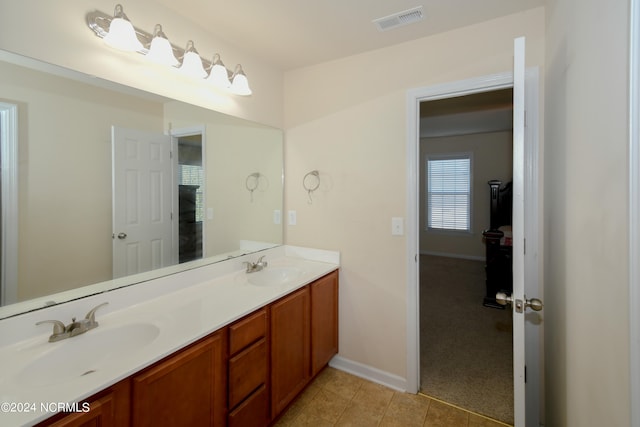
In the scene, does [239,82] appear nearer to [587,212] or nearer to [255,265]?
[255,265]

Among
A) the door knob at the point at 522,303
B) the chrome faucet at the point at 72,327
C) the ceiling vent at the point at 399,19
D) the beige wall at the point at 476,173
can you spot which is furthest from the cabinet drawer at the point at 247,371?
the beige wall at the point at 476,173

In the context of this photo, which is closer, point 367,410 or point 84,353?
point 84,353

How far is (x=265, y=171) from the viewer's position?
8.05 feet

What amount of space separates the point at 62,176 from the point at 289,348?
1.45m

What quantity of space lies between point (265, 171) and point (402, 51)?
1355mm

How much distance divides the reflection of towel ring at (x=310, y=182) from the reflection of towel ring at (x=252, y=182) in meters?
0.38

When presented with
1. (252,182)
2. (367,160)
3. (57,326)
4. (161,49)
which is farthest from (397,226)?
(57,326)

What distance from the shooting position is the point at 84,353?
3.80ft

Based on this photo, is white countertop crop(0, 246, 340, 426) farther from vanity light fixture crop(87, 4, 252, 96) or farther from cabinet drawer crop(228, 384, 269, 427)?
vanity light fixture crop(87, 4, 252, 96)

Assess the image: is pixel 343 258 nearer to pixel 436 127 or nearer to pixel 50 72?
pixel 50 72

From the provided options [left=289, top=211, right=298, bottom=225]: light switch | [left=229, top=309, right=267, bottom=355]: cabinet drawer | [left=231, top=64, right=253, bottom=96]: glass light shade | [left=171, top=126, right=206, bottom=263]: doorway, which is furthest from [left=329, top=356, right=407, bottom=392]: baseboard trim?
[left=231, top=64, right=253, bottom=96]: glass light shade

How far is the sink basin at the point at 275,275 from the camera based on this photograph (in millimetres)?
2100

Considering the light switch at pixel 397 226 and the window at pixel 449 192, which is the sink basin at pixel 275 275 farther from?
the window at pixel 449 192

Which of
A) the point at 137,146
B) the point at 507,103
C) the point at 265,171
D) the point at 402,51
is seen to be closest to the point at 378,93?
the point at 402,51
